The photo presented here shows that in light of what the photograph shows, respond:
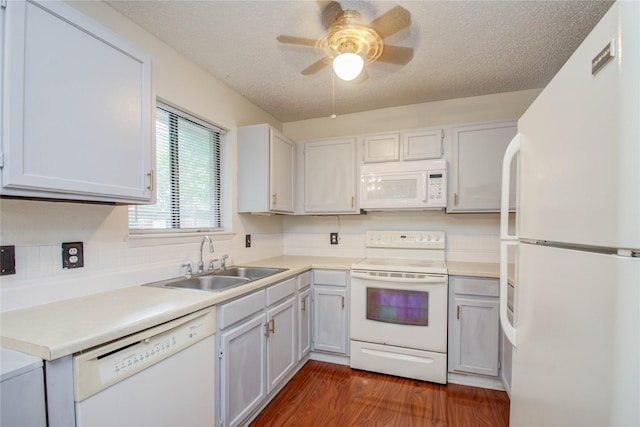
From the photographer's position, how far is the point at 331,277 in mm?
2582

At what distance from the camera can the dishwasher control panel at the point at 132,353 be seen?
3.02ft

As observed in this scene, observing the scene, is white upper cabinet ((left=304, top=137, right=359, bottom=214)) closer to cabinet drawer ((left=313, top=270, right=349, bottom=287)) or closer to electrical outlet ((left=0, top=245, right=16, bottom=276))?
cabinet drawer ((left=313, top=270, right=349, bottom=287))

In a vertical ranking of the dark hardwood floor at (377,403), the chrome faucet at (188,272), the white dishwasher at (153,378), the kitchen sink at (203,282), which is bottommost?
the dark hardwood floor at (377,403)

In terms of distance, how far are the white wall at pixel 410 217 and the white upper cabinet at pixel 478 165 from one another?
0.13 metres

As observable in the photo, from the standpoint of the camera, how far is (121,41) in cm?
133

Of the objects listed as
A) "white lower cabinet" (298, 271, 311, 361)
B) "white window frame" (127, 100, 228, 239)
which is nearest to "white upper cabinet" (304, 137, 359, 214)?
"white lower cabinet" (298, 271, 311, 361)

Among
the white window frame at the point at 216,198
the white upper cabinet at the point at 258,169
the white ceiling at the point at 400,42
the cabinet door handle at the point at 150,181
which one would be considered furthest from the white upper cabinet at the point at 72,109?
the white upper cabinet at the point at 258,169

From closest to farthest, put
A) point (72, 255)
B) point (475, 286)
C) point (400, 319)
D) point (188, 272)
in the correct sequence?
point (72, 255) < point (188, 272) < point (475, 286) < point (400, 319)

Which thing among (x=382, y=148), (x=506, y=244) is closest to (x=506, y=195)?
(x=506, y=244)

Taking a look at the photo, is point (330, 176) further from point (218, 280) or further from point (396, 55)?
point (218, 280)

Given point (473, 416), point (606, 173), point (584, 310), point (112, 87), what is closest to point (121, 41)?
point (112, 87)

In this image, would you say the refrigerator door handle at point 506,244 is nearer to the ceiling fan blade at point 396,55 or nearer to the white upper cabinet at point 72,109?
the ceiling fan blade at point 396,55

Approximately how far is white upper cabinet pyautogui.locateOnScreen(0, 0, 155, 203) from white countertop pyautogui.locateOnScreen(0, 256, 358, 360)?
1.56 ft

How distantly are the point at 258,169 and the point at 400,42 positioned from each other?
4.85ft
